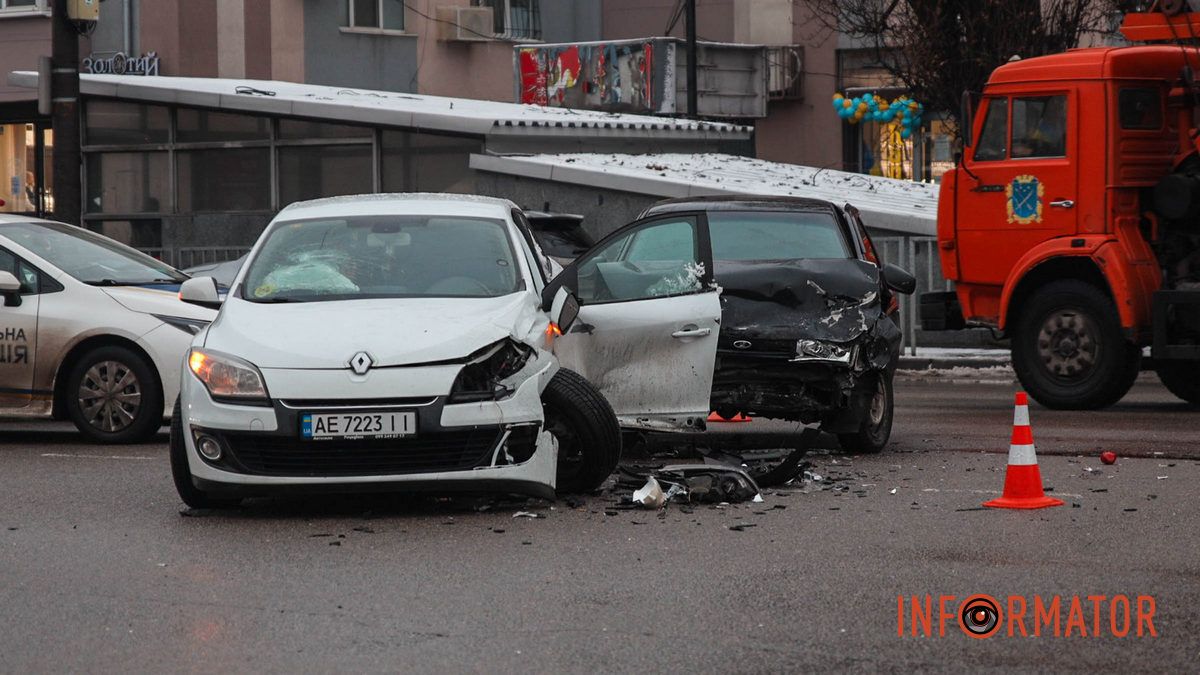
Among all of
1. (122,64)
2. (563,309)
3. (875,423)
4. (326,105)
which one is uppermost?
(122,64)

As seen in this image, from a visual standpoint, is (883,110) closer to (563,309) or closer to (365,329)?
(563,309)

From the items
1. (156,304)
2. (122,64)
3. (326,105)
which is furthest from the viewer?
(122,64)

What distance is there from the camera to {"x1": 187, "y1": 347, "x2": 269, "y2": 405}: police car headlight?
8.55 m

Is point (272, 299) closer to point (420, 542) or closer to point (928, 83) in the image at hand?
point (420, 542)

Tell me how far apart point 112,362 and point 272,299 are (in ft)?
10.9

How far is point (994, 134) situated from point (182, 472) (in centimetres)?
857

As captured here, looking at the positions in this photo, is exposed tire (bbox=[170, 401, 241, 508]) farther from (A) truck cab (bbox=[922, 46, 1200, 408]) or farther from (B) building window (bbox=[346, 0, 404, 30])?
(B) building window (bbox=[346, 0, 404, 30])

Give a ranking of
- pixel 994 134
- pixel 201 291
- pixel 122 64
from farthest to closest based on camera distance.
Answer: pixel 122 64 → pixel 994 134 → pixel 201 291

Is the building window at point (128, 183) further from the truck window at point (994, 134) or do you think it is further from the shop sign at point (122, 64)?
the truck window at point (994, 134)

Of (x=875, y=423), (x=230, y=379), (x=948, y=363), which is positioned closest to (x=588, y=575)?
(x=230, y=379)

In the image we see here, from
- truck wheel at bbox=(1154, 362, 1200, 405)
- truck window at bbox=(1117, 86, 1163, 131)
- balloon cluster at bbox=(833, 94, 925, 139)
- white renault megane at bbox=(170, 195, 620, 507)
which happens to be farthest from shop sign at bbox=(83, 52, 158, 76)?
white renault megane at bbox=(170, 195, 620, 507)

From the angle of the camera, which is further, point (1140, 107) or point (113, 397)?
point (1140, 107)

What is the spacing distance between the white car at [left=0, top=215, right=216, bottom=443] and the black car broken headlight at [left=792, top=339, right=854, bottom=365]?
4.01m

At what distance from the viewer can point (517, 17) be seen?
41.2 meters
